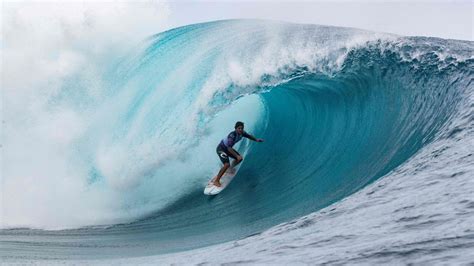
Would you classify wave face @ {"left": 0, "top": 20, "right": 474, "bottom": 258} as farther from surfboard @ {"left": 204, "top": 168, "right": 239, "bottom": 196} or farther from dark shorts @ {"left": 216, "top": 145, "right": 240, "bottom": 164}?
dark shorts @ {"left": 216, "top": 145, "right": 240, "bottom": 164}

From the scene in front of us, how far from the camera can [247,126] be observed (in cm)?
1220

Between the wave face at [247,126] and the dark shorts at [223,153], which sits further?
the dark shorts at [223,153]

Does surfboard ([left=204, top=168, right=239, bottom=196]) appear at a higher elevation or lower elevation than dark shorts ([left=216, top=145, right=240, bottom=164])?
lower

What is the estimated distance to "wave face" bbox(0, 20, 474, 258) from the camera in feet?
26.0

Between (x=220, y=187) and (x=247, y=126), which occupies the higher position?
(x=247, y=126)

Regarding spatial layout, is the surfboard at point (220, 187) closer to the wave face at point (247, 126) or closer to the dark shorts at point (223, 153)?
the wave face at point (247, 126)

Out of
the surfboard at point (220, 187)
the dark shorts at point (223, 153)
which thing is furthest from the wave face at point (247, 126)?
the dark shorts at point (223, 153)

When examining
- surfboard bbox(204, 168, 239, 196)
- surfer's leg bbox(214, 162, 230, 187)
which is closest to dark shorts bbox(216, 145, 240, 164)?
surfer's leg bbox(214, 162, 230, 187)

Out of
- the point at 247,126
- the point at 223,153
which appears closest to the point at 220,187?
the point at 223,153

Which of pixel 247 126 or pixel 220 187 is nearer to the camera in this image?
pixel 220 187

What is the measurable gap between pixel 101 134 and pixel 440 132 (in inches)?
263

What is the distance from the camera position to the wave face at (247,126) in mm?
7922

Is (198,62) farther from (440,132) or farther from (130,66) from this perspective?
(440,132)

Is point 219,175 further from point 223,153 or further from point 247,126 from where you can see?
point 247,126
